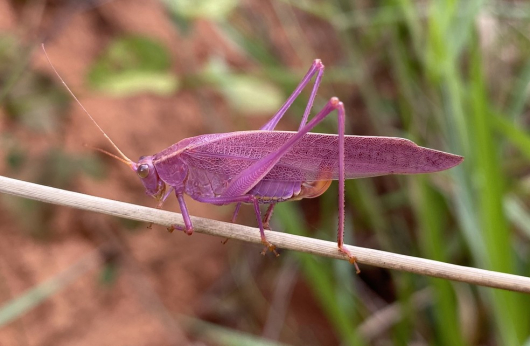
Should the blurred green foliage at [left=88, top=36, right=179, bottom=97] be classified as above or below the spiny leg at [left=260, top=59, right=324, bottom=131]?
below

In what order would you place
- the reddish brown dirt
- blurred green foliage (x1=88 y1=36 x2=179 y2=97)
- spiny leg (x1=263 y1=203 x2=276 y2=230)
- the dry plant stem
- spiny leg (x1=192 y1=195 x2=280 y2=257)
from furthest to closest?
the reddish brown dirt
blurred green foliage (x1=88 y1=36 x2=179 y2=97)
spiny leg (x1=263 y1=203 x2=276 y2=230)
spiny leg (x1=192 y1=195 x2=280 y2=257)
the dry plant stem

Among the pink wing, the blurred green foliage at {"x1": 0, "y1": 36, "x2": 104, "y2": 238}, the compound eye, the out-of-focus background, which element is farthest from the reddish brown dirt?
the pink wing

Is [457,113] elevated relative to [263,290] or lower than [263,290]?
elevated

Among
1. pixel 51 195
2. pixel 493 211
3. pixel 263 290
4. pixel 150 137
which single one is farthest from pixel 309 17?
pixel 51 195

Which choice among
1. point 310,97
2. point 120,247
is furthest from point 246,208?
point 310,97

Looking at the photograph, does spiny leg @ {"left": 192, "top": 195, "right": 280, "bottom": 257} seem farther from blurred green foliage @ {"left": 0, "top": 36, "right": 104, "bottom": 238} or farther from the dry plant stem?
blurred green foliage @ {"left": 0, "top": 36, "right": 104, "bottom": 238}

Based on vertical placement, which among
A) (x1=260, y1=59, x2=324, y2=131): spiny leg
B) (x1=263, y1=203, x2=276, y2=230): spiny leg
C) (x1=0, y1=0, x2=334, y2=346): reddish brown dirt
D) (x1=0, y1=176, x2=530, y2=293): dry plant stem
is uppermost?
(x1=260, y1=59, x2=324, y2=131): spiny leg

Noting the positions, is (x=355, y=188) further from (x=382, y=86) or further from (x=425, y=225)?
(x=382, y=86)
